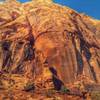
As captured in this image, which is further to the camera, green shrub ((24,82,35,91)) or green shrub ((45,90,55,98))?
green shrub ((24,82,35,91))

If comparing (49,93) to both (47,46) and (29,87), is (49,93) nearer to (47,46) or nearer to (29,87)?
(29,87)

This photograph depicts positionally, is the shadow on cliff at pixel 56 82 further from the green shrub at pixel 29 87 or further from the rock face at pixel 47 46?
the green shrub at pixel 29 87

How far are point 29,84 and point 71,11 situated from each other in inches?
1877

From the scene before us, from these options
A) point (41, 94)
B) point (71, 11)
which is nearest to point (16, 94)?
point (41, 94)

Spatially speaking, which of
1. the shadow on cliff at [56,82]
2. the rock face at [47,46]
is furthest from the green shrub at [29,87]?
the shadow on cliff at [56,82]

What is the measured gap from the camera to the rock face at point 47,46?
126 meters

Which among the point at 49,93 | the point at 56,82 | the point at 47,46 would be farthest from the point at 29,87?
the point at 47,46

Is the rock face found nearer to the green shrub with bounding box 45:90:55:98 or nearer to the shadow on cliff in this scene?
the shadow on cliff

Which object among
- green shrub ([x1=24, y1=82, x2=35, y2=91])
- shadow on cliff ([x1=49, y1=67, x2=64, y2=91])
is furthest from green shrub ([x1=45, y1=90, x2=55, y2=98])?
shadow on cliff ([x1=49, y1=67, x2=64, y2=91])

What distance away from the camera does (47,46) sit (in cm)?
13075

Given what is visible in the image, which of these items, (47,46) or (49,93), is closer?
(49,93)

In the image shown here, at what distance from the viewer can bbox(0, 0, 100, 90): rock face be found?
125750 mm

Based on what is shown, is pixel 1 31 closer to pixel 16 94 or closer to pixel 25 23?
pixel 25 23

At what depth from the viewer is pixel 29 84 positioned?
111 meters
